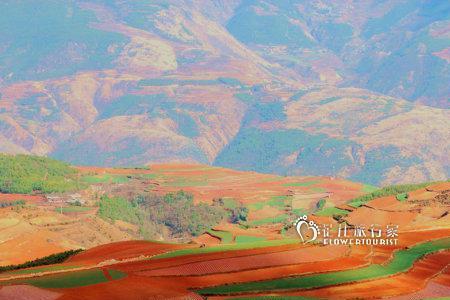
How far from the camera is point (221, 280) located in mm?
52594

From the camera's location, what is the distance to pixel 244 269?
56219 millimetres

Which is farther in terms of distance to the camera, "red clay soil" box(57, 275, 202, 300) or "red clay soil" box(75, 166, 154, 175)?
"red clay soil" box(75, 166, 154, 175)

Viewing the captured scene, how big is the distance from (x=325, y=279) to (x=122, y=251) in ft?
69.4

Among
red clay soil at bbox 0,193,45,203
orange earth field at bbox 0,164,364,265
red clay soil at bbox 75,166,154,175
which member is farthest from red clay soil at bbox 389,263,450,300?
red clay soil at bbox 75,166,154,175

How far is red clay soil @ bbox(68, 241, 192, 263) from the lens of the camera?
66.4m

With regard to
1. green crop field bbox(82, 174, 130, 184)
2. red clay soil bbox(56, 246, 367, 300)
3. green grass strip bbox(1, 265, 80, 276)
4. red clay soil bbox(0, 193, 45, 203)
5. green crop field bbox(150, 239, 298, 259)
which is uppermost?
green crop field bbox(82, 174, 130, 184)

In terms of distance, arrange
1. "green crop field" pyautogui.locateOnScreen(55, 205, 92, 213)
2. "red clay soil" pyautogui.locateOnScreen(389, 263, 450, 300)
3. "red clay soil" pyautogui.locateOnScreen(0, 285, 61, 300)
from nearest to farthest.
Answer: "red clay soil" pyautogui.locateOnScreen(0, 285, 61, 300) < "red clay soil" pyautogui.locateOnScreen(389, 263, 450, 300) < "green crop field" pyautogui.locateOnScreen(55, 205, 92, 213)

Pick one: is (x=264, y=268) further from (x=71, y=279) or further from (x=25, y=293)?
(x=25, y=293)

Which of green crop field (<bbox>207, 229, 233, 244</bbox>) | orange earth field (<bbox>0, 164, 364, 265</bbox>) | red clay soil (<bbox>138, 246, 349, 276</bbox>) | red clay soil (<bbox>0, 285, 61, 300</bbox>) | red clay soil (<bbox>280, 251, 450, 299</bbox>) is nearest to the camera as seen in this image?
red clay soil (<bbox>0, 285, 61, 300</bbox>)

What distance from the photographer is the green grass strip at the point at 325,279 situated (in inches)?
1977

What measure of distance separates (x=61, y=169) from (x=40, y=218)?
40.7 meters

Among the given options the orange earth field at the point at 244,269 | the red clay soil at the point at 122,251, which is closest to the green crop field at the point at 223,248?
the orange earth field at the point at 244,269

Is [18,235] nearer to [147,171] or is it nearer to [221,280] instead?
[221,280]

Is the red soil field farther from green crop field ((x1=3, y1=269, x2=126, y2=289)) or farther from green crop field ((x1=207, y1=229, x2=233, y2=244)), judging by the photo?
green crop field ((x1=3, y1=269, x2=126, y2=289))
